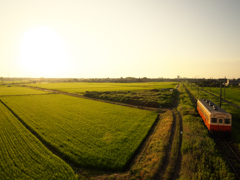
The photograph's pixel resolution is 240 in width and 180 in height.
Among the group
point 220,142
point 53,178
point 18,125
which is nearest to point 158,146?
point 220,142

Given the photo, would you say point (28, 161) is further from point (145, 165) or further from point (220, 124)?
point (220, 124)

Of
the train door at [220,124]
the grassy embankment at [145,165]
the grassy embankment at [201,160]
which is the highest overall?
the train door at [220,124]

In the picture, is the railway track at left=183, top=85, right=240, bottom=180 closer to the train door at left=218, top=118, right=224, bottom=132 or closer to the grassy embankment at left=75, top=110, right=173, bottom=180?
the train door at left=218, top=118, right=224, bottom=132

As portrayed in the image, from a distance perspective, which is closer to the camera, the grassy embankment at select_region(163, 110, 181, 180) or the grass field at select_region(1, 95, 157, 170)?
the grassy embankment at select_region(163, 110, 181, 180)

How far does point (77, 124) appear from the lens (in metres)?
23.6

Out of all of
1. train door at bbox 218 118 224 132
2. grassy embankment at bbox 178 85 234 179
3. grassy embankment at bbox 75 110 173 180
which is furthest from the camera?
train door at bbox 218 118 224 132

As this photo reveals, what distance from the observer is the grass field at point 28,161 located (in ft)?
37.5

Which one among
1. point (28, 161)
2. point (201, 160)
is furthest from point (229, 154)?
point (28, 161)

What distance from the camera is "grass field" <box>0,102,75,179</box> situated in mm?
11438

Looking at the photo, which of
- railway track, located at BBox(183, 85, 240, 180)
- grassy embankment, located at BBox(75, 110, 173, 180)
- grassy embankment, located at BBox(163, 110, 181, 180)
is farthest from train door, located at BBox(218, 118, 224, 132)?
grassy embankment, located at BBox(75, 110, 173, 180)

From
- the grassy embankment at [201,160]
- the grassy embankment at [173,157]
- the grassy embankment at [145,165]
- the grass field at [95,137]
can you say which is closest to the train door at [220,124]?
the grassy embankment at [201,160]

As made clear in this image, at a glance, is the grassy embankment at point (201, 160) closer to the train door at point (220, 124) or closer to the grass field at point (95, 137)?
the train door at point (220, 124)

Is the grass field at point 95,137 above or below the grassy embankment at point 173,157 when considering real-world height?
above

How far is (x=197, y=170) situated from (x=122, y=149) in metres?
7.25
